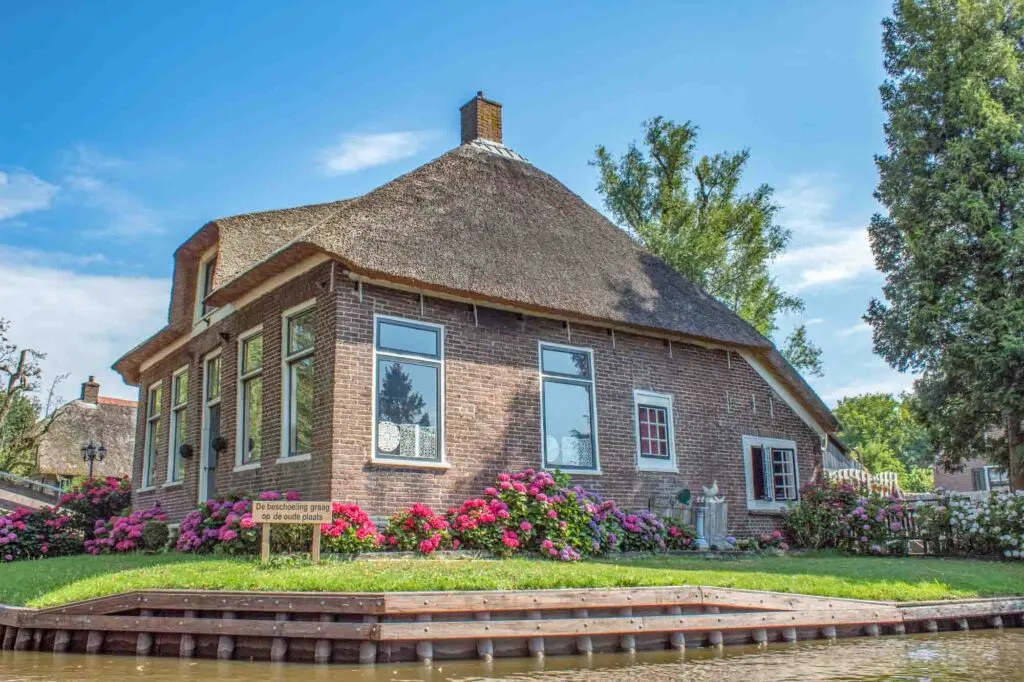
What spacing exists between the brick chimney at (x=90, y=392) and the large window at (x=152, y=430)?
73.3 ft

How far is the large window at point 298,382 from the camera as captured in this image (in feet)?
37.8

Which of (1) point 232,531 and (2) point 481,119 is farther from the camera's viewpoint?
(2) point 481,119

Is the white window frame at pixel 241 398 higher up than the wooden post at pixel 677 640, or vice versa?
the white window frame at pixel 241 398

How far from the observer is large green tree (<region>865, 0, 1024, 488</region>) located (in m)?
15.1

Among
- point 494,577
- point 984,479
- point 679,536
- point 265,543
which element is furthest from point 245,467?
point 984,479

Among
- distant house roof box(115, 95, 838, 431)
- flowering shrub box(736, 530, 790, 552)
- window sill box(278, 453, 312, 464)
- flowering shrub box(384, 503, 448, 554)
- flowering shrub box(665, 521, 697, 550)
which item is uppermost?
distant house roof box(115, 95, 838, 431)

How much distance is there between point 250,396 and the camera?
13.3 m

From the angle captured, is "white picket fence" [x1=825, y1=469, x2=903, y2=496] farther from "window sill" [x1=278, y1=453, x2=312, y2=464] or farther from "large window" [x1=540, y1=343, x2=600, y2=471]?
"window sill" [x1=278, y1=453, x2=312, y2=464]

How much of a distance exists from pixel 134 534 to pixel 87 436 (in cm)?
2481

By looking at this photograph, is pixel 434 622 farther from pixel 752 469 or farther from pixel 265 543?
pixel 752 469

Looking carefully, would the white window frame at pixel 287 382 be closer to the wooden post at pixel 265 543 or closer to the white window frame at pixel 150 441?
the wooden post at pixel 265 543

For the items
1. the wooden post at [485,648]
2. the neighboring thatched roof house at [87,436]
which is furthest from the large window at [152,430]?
the neighboring thatched roof house at [87,436]

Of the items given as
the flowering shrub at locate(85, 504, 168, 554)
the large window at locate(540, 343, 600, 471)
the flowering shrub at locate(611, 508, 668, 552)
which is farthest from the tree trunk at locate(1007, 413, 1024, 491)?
the flowering shrub at locate(85, 504, 168, 554)

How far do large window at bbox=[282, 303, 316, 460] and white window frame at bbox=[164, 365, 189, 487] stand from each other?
4.81 metres
